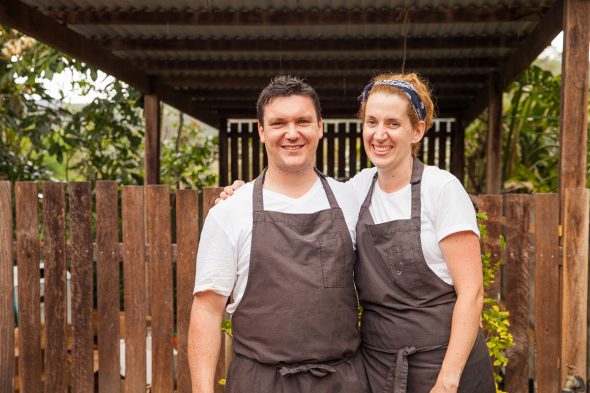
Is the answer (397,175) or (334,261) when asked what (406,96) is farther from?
(334,261)

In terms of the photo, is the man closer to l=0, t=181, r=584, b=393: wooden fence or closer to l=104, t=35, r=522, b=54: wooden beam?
l=0, t=181, r=584, b=393: wooden fence

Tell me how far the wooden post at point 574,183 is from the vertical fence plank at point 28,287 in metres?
3.16

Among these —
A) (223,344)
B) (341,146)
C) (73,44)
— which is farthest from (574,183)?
(341,146)

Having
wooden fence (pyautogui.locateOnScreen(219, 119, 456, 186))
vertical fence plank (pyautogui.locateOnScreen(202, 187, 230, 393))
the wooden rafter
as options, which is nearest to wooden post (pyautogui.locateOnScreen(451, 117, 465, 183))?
wooden fence (pyautogui.locateOnScreen(219, 119, 456, 186))

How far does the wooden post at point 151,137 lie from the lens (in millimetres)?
7125

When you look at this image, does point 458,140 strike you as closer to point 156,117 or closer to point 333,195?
point 156,117

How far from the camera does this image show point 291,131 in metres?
2.04

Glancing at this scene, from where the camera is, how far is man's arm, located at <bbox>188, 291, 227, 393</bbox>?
2066mm

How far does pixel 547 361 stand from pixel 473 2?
2.59 m

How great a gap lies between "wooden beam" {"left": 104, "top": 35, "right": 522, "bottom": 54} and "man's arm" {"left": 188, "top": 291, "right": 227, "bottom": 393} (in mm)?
3882

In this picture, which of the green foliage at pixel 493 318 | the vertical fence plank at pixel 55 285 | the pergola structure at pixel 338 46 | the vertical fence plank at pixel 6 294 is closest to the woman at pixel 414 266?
the green foliage at pixel 493 318

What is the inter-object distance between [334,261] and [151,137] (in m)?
5.49

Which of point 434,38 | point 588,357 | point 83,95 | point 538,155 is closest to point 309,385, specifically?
point 588,357

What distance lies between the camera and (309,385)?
6.56 ft
